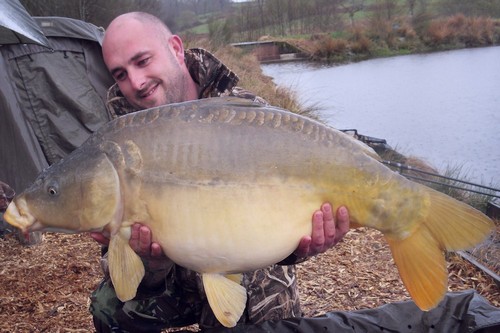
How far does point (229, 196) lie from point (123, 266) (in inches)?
13.0

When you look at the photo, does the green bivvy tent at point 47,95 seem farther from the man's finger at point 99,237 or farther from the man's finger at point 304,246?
the man's finger at point 304,246

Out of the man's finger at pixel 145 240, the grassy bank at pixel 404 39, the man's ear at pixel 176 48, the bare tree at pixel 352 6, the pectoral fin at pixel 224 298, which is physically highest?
the man's ear at pixel 176 48

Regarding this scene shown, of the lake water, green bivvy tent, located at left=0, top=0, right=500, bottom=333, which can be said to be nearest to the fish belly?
green bivvy tent, located at left=0, top=0, right=500, bottom=333

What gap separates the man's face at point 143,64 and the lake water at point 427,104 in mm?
4645

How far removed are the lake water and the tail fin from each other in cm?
477

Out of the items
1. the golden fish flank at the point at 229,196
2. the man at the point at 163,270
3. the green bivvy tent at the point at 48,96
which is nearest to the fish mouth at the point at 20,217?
the golden fish flank at the point at 229,196

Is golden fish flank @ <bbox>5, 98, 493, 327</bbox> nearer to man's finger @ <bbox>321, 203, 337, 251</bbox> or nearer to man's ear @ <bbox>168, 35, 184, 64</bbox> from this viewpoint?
man's finger @ <bbox>321, 203, 337, 251</bbox>

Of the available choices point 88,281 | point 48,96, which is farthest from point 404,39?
point 88,281

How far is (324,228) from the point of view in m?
1.34

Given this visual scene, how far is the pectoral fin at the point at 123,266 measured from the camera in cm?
133

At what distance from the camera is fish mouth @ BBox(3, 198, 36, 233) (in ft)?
4.39

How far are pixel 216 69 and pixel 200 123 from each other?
0.73m

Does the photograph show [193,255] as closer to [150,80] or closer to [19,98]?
[150,80]

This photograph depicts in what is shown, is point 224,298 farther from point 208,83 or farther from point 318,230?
point 208,83
